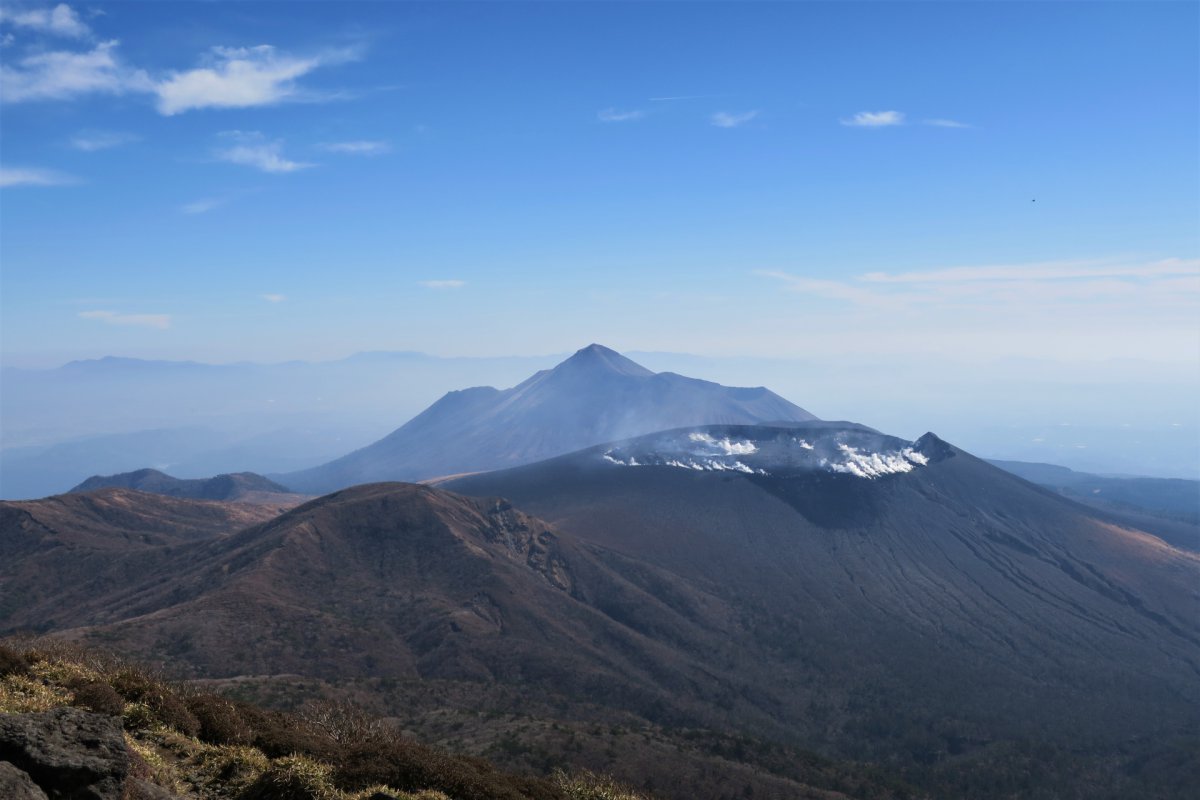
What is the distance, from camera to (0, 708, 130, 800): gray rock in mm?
14016

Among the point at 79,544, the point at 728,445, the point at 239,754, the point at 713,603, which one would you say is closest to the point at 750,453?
the point at 728,445

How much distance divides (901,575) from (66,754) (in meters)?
126

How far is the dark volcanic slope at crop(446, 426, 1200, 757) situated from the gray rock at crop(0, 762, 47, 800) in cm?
7538

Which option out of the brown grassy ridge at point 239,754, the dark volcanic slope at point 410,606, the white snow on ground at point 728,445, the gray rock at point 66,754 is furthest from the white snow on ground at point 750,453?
the gray rock at point 66,754

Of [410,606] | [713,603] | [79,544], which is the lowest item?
[713,603]

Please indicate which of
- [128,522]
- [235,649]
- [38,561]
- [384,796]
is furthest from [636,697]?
[128,522]

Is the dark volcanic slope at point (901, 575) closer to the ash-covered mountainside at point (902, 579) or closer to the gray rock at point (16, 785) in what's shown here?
the ash-covered mountainside at point (902, 579)

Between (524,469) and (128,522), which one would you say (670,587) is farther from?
(128,522)

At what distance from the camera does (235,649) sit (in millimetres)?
68500

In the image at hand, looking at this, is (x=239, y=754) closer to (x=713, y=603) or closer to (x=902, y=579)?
(x=713, y=603)

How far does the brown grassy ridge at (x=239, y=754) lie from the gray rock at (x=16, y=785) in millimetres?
2506

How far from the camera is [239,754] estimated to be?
19.2m

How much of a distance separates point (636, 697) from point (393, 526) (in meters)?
43.3

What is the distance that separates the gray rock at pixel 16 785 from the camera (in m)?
12.8
